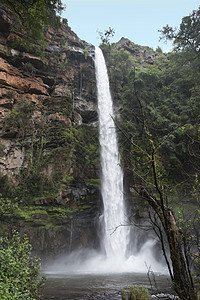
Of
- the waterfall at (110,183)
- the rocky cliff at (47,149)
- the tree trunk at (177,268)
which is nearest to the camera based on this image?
the tree trunk at (177,268)

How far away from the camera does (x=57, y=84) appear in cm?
1923

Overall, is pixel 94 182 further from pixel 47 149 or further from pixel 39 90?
pixel 39 90

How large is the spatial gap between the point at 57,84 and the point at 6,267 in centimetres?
1783

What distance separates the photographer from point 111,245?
13.7 meters

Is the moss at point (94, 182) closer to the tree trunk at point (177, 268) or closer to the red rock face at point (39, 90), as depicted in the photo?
the red rock face at point (39, 90)

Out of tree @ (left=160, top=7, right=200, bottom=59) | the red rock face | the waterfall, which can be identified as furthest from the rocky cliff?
tree @ (left=160, top=7, right=200, bottom=59)

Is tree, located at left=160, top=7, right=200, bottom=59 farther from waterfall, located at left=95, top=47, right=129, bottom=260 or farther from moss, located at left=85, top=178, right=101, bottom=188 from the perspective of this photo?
moss, located at left=85, top=178, right=101, bottom=188

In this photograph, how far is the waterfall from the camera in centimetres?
1375

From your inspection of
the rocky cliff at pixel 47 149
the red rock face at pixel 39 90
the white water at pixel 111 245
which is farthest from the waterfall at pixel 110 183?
the red rock face at pixel 39 90

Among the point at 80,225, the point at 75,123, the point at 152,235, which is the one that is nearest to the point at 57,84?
the point at 75,123

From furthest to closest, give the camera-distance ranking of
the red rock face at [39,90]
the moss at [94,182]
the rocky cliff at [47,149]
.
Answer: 1. the moss at [94,182]
2. the red rock face at [39,90]
3. the rocky cliff at [47,149]

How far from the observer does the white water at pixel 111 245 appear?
1231 cm

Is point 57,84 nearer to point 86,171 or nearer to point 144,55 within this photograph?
point 86,171

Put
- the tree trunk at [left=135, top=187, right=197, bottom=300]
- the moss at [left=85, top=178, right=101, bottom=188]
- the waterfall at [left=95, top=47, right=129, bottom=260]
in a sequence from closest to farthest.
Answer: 1. the tree trunk at [left=135, top=187, right=197, bottom=300]
2. the waterfall at [left=95, top=47, right=129, bottom=260]
3. the moss at [left=85, top=178, right=101, bottom=188]
